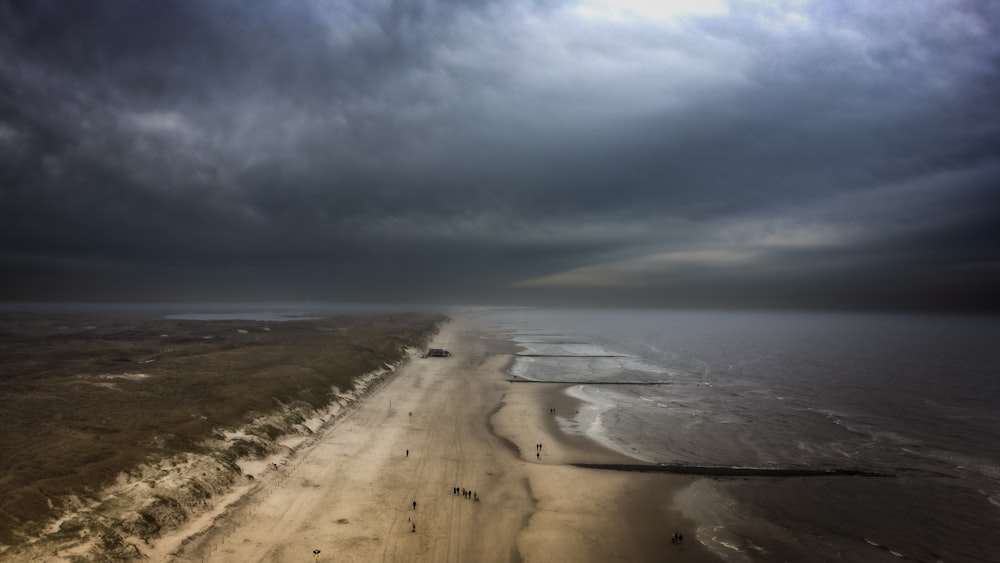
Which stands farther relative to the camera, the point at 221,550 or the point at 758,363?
the point at 758,363

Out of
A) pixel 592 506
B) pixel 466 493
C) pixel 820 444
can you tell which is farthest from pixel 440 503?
pixel 820 444

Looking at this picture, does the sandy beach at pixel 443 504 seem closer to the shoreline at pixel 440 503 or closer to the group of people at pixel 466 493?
the shoreline at pixel 440 503

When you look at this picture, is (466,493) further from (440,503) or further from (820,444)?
(820,444)

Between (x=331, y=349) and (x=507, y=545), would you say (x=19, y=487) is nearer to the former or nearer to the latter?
(x=507, y=545)

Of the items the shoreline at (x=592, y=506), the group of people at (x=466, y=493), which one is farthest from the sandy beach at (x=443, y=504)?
the group of people at (x=466, y=493)

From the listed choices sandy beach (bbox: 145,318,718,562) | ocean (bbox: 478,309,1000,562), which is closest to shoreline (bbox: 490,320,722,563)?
sandy beach (bbox: 145,318,718,562)

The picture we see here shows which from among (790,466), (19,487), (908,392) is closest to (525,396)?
(790,466)
